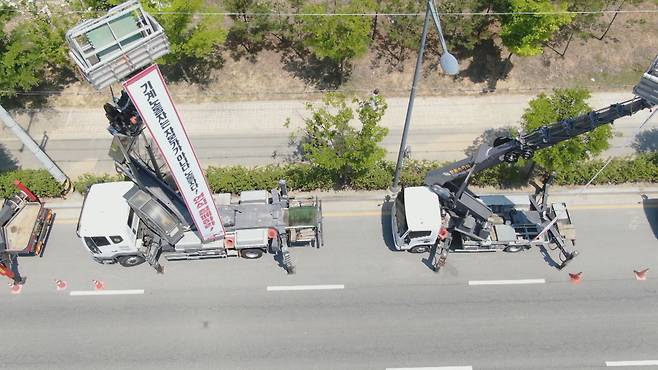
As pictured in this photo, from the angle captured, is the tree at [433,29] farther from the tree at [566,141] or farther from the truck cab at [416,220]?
the truck cab at [416,220]

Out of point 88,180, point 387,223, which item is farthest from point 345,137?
point 88,180

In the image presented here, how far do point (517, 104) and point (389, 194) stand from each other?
10486 mm

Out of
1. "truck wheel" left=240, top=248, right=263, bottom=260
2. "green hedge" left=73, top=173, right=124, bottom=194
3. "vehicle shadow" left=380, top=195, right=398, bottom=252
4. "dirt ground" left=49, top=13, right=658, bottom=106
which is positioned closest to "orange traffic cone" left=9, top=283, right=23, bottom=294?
"green hedge" left=73, top=173, right=124, bottom=194

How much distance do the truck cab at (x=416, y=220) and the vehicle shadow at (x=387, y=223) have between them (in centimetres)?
60

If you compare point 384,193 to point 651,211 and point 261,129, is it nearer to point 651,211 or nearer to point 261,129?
point 261,129

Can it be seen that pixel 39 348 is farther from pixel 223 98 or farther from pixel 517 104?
pixel 517 104

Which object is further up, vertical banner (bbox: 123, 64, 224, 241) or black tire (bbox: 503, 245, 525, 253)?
vertical banner (bbox: 123, 64, 224, 241)

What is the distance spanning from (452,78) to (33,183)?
79.6ft

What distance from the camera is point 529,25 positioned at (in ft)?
87.8

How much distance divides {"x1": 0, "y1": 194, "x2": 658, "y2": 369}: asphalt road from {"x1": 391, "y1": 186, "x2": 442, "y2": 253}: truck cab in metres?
1.02

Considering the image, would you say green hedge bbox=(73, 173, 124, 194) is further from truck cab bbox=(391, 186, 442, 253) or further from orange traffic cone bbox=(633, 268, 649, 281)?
orange traffic cone bbox=(633, 268, 649, 281)

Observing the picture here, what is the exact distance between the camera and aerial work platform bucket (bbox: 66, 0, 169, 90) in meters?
14.9

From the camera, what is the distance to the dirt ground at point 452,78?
30.1 m

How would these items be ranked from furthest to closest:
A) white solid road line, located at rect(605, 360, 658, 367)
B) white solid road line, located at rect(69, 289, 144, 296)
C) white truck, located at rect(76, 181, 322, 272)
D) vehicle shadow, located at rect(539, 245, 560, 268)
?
1. vehicle shadow, located at rect(539, 245, 560, 268)
2. white solid road line, located at rect(69, 289, 144, 296)
3. white truck, located at rect(76, 181, 322, 272)
4. white solid road line, located at rect(605, 360, 658, 367)
